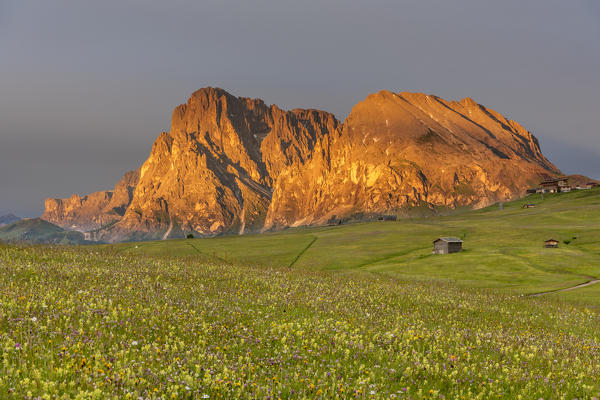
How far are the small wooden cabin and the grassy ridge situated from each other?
87.3 metres

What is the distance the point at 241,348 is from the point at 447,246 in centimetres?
9926

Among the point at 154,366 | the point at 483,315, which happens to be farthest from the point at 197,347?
the point at 483,315

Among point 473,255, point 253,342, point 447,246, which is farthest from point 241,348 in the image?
point 447,246

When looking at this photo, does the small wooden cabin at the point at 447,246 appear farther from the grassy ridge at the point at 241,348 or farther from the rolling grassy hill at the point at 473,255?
the grassy ridge at the point at 241,348

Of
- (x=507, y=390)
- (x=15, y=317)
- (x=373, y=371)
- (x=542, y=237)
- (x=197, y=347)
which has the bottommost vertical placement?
(x=542, y=237)

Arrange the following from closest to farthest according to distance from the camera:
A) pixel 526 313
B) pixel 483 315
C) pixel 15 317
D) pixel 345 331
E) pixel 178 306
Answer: pixel 15 317 < pixel 345 331 < pixel 178 306 < pixel 483 315 < pixel 526 313

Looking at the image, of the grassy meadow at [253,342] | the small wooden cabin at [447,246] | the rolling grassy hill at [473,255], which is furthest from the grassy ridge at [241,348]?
the small wooden cabin at [447,246]

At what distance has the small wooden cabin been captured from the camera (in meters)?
101

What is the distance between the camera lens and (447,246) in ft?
332

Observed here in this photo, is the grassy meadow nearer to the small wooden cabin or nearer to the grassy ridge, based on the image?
the grassy ridge

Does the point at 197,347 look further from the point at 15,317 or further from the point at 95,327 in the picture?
the point at 15,317

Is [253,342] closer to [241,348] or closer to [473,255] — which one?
[241,348]

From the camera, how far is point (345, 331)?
12.2 metres

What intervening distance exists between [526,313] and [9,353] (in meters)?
24.6
